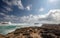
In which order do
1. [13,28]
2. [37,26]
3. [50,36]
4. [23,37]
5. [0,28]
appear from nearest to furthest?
[23,37] < [50,36] < [0,28] < [13,28] < [37,26]

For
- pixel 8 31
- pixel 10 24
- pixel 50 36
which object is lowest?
pixel 50 36

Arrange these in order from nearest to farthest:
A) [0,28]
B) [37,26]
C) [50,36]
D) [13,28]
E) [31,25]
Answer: [50,36] → [0,28] → [13,28] → [31,25] → [37,26]

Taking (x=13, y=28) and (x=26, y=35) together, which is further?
(x=13, y=28)

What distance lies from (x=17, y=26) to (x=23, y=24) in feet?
1.54

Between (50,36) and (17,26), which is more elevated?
(17,26)

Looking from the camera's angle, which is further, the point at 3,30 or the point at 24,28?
the point at 24,28

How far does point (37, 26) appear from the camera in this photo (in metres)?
7.98

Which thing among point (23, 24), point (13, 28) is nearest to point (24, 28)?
point (23, 24)

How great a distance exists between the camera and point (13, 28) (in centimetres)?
668

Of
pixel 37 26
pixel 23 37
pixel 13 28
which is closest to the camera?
pixel 23 37

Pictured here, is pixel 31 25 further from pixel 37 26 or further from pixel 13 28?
pixel 13 28

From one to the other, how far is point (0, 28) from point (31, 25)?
2410 millimetres

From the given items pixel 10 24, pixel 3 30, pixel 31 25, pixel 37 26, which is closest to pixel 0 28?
pixel 3 30

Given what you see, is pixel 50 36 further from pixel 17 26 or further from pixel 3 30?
pixel 3 30
